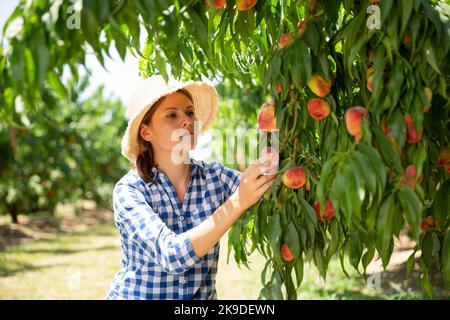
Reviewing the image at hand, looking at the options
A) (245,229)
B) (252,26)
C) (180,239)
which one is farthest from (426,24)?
(180,239)

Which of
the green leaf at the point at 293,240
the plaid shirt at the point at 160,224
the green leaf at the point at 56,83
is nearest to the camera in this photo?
the green leaf at the point at 56,83

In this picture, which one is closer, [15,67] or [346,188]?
[15,67]

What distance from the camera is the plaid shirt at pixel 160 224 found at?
1.75m

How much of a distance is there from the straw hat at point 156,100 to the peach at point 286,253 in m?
0.73

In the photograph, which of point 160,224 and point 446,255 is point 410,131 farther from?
point 160,224

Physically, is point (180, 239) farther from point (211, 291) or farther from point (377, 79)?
point (377, 79)

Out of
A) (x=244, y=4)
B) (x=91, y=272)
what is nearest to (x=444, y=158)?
(x=244, y=4)

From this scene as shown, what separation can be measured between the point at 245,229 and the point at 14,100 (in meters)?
0.72

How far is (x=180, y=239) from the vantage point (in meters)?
1.54

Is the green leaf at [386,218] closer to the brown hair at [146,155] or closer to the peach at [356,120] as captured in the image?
the peach at [356,120]

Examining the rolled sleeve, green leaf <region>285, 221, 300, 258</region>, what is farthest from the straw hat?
green leaf <region>285, 221, 300, 258</region>

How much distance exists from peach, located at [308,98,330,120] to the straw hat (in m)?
0.62

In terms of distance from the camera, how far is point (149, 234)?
65.4 inches

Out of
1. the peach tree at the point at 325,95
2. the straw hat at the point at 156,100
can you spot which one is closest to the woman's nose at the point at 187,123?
the straw hat at the point at 156,100
